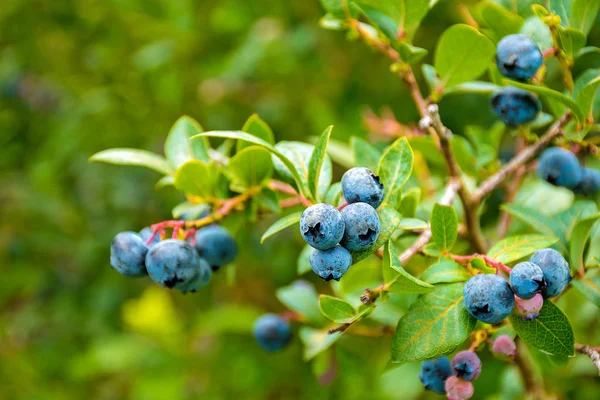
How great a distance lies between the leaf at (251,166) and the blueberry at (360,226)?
27cm

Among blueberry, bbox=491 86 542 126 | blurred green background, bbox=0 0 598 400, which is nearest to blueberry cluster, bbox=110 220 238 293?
blueberry, bbox=491 86 542 126

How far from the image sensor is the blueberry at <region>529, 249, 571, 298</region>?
0.88 meters

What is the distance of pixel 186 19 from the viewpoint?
8.89 ft

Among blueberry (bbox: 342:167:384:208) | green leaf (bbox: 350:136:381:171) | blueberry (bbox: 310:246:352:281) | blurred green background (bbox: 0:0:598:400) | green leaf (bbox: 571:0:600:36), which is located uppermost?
green leaf (bbox: 571:0:600:36)

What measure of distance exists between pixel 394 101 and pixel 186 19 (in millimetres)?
992

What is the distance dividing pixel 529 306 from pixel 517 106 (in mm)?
416

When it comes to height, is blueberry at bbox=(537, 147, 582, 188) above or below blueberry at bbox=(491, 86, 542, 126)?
below

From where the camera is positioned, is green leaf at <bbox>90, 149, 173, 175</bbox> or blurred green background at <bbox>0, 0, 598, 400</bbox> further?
blurred green background at <bbox>0, 0, 598, 400</bbox>

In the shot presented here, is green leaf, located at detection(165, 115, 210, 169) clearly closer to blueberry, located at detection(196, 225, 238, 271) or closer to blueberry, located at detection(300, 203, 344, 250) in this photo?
blueberry, located at detection(196, 225, 238, 271)

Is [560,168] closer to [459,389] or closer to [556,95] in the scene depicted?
[556,95]

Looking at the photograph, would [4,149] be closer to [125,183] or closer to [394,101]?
[125,183]

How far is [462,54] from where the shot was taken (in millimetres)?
1115

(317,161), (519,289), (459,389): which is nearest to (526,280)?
(519,289)

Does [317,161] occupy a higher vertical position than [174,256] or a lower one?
higher
